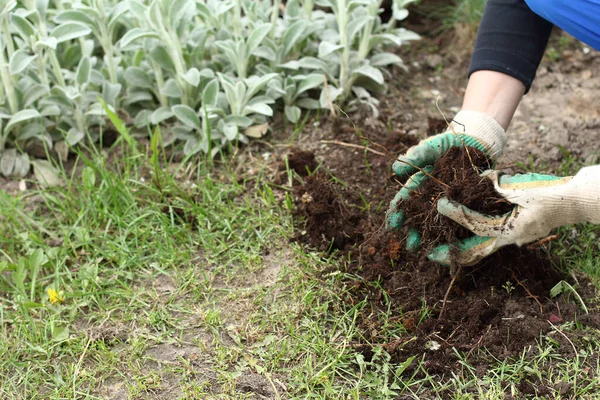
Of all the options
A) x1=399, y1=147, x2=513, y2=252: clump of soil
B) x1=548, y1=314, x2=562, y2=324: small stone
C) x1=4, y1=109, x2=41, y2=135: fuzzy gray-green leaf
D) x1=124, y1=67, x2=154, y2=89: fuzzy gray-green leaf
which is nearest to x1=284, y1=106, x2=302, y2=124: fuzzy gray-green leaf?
x1=124, y1=67, x2=154, y2=89: fuzzy gray-green leaf

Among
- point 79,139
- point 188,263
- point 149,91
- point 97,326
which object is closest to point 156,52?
point 149,91

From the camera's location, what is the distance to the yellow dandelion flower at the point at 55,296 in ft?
7.41

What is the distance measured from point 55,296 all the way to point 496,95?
5.45 ft

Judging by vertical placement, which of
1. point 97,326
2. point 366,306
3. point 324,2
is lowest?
point 97,326

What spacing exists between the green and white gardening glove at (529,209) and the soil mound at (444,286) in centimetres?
6

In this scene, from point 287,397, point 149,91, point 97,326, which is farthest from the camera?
point 149,91

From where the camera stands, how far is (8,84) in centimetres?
270

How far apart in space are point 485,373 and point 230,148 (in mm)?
1412

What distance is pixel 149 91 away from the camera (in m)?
3.04

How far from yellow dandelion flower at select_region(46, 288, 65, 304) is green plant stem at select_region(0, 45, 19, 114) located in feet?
2.97

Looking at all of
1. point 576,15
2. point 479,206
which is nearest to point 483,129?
point 479,206

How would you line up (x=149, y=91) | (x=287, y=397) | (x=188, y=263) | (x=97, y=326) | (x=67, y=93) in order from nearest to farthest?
1. (x=287, y=397)
2. (x=97, y=326)
3. (x=188, y=263)
4. (x=67, y=93)
5. (x=149, y=91)

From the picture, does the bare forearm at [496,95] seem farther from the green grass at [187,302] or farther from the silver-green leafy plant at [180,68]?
the silver-green leafy plant at [180,68]

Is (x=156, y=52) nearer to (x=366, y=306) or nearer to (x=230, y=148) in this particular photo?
(x=230, y=148)
